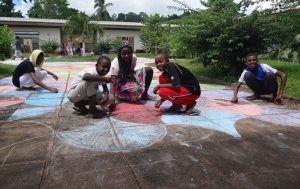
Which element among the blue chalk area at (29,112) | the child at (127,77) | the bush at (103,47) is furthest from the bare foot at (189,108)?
the bush at (103,47)

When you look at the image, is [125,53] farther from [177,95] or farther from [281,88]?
[281,88]

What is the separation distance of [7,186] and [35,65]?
16.6ft

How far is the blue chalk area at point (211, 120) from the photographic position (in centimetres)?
426

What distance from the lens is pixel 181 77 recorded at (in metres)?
4.86

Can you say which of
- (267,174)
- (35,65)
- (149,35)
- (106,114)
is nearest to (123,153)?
(267,174)

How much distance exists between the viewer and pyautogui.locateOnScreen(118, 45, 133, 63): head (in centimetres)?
541

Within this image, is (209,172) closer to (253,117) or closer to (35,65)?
(253,117)

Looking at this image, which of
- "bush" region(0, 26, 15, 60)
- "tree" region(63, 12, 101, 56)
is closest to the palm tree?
"tree" region(63, 12, 101, 56)

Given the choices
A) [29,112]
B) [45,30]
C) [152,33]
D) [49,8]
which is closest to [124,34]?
[45,30]

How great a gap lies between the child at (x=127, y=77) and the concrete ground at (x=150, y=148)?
1.01 ft

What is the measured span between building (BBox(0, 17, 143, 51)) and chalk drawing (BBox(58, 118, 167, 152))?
2467cm

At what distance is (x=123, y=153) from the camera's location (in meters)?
3.30

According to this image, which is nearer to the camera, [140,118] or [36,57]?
[140,118]

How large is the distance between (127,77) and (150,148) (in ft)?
8.05
